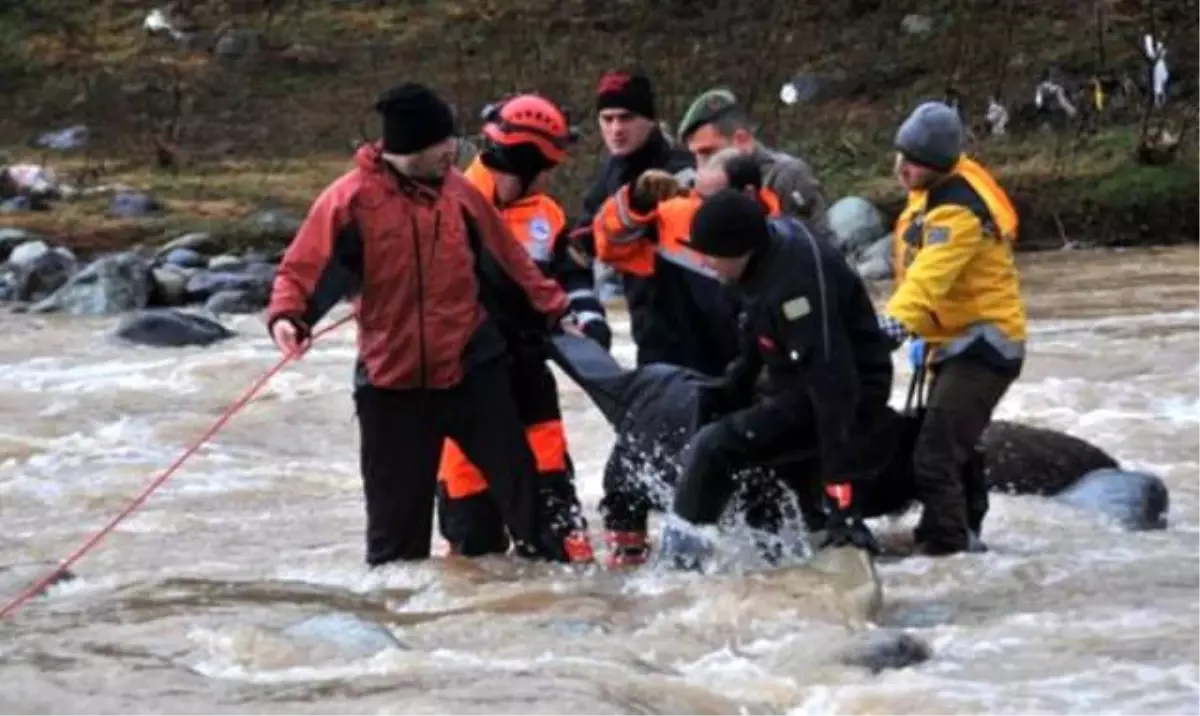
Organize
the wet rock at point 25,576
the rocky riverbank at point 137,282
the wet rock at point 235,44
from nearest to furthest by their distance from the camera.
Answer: the wet rock at point 25,576 → the rocky riverbank at point 137,282 → the wet rock at point 235,44

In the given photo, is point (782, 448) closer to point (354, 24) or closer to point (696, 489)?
point (696, 489)

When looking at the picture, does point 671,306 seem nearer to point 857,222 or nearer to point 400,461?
point 400,461

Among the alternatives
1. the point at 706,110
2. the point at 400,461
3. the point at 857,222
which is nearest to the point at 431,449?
the point at 400,461

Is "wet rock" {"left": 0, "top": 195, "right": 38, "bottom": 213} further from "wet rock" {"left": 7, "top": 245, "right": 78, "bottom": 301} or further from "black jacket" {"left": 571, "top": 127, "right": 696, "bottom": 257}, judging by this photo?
"black jacket" {"left": 571, "top": 127, "right": 696, "bottom": 257}

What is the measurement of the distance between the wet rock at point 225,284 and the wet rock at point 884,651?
13.3m

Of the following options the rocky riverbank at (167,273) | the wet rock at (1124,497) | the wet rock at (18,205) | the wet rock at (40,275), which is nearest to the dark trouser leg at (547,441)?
the wet rock at (1124,497)

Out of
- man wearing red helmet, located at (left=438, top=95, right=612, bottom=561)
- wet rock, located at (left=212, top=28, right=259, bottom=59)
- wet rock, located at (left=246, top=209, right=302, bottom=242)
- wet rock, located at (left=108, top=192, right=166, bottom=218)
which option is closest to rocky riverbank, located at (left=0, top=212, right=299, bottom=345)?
wet rock, located at (left=246, top=209, right=302, bottom=242)

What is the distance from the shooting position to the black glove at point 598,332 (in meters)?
7.46

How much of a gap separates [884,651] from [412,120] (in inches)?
87.3

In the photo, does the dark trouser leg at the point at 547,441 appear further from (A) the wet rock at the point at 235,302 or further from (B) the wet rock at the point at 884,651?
(A) the wet rock at the point at 235,302

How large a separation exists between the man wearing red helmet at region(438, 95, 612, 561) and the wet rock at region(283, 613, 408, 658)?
2.94 feet

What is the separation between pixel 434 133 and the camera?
6.79 m

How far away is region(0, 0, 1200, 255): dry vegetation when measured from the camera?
22125 mm

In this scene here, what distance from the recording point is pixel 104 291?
18.8 m
